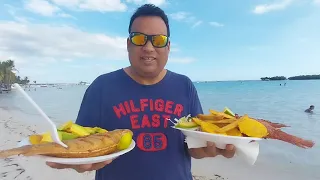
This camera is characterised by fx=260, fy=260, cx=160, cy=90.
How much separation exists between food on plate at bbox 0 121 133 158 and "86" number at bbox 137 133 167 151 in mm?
335

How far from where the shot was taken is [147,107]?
1879 mm

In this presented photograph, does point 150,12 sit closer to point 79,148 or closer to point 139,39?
point 139,39

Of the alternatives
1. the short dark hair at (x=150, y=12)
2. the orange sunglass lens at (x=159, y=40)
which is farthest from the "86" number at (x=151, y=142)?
the short dark hair at (x=150, y=12)

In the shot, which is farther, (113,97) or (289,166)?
(289,166)

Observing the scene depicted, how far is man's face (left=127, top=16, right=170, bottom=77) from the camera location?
1819 millimetres

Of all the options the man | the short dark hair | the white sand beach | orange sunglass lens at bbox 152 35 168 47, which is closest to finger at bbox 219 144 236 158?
the man

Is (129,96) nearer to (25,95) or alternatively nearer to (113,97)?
(113,97)

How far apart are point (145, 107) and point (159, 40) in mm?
488

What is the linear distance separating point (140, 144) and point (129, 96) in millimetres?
354

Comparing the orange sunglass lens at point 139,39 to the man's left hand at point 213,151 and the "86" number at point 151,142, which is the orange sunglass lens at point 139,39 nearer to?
the "86" number at point 151,142

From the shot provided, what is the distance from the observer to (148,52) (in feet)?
5.89

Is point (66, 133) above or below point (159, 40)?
below

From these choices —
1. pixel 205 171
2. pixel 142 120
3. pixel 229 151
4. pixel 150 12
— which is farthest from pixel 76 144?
pixel 205 171

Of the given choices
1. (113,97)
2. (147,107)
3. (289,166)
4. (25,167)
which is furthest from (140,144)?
(289,166)
